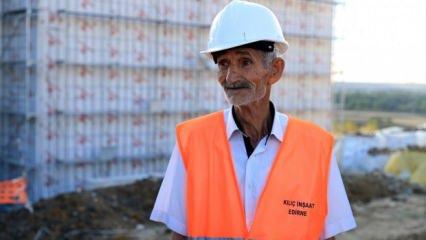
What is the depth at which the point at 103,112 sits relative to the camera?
10102 mm

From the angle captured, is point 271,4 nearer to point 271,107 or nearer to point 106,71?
point 106,71

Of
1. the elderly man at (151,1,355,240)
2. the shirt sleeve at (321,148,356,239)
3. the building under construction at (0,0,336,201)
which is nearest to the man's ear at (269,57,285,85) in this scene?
the elderly man at (151,1,355,240)

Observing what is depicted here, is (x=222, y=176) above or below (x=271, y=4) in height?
below

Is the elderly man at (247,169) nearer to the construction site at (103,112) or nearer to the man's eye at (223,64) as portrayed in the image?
the man's eye at (223,64)

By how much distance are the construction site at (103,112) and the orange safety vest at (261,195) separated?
18.7 feet

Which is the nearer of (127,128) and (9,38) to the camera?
(9,38)

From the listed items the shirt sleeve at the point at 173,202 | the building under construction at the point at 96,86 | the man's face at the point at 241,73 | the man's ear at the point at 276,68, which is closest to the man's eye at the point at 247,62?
the man's face at the point at 241,73

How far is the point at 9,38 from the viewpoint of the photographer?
9.80m

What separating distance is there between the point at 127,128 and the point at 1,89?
2.03 meters

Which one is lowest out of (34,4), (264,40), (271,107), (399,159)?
(399,159)

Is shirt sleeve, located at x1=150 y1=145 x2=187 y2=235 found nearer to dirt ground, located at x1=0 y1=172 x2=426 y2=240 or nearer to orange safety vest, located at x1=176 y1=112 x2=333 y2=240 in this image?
orange safety vest, located at x1=176 y1=112 x2=333 y2=240

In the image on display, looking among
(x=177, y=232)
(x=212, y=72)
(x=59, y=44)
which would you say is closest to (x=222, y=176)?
(x=177, y=232)

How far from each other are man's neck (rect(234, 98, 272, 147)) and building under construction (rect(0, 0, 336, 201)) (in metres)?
7.26

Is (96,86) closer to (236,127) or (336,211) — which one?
(236,127)
